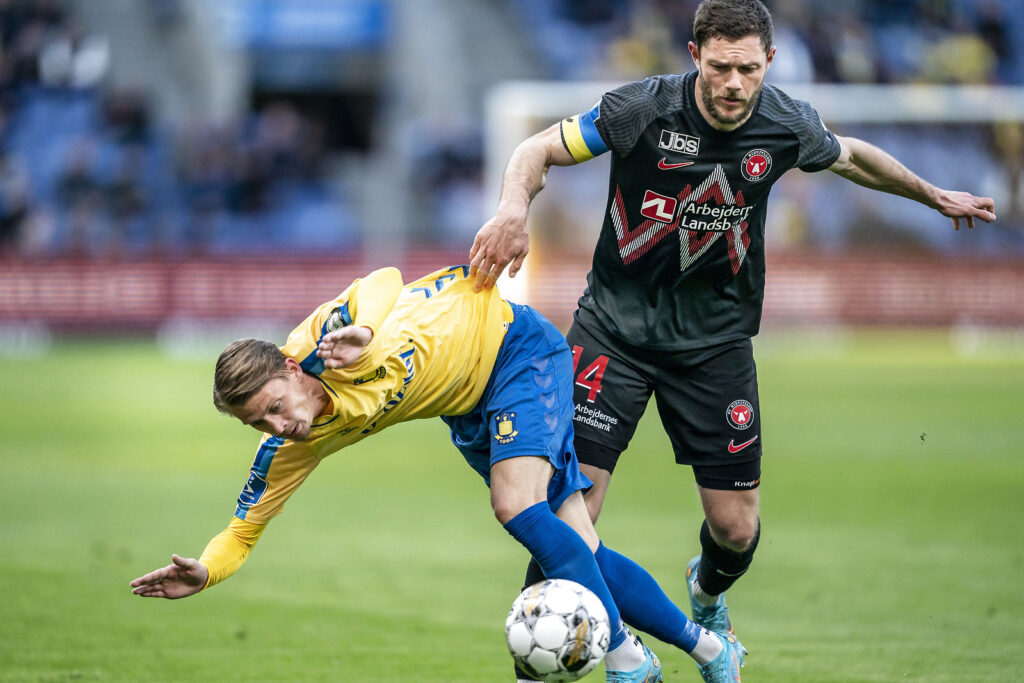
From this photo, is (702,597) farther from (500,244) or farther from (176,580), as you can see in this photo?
(176,580)

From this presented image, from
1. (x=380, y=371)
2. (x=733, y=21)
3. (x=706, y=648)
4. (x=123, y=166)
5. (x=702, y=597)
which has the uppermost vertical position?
(x=733, y=21)

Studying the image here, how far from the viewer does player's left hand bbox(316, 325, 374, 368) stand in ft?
15.4

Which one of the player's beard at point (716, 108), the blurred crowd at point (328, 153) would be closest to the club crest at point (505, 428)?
the player's beard at point (716, 108)

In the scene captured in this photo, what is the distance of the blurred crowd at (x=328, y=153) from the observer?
2353 cm

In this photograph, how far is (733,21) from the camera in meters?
5.14

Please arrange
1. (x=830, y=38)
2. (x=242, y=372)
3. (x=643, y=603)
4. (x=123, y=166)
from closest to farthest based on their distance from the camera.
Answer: (x=242, y=372)
(x=643, y=603)
(x=123, y=166)
(x=830, y=38)

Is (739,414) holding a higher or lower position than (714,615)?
higher

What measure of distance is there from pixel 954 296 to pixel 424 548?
55.9ft

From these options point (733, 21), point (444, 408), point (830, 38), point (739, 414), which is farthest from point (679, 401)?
point (830, 38)

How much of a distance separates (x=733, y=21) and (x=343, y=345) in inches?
76.1

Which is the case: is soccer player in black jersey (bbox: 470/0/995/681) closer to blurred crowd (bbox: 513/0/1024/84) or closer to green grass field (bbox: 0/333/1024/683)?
green grass field (bbox: 0/333/1024/683)

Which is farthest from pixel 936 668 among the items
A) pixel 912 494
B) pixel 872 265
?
pixel 872 265

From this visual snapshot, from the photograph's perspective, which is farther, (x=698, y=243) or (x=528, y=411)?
(x=698, y=243)

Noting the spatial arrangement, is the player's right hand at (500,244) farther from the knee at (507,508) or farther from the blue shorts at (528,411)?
the knee at (507,508)
